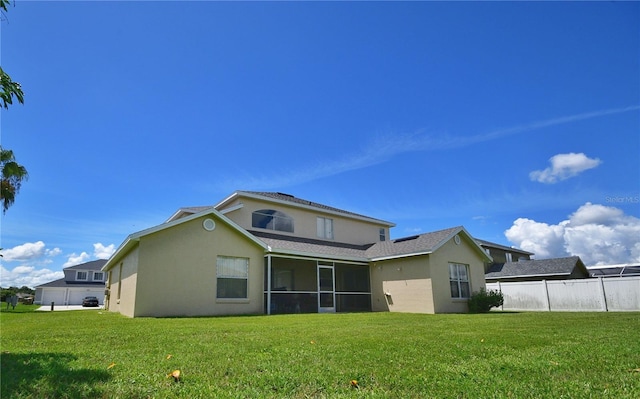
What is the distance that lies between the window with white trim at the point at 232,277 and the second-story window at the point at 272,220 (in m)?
4.14

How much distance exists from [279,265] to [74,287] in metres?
39.2

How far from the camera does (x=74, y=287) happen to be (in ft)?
153

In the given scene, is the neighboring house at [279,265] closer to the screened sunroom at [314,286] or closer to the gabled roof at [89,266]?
the screened sunroom at [314,286]

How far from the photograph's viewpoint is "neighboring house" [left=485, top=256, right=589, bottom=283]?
26.8 meters

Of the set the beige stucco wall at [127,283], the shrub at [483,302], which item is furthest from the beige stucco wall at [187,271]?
the shrub at [483,302]

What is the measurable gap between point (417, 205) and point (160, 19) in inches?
675

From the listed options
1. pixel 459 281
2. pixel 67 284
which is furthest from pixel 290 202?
pixel 67 284

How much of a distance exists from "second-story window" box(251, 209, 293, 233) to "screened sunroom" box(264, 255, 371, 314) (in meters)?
2.03

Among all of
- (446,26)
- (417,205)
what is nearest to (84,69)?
(446,26)

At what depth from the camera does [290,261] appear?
67.1 feet

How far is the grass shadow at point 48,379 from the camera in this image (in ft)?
10.0

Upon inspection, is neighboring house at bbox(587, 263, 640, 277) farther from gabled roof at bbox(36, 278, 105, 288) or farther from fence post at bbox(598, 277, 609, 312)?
gabled roof at bbox(36, 278, 105, 288)

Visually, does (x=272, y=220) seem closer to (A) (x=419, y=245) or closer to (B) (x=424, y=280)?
(A) (x=419, y=245)

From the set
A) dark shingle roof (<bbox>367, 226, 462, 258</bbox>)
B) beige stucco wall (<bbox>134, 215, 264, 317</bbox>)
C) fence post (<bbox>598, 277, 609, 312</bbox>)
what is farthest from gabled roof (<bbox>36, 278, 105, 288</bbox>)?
fence post (<bbox>598, 277, 609, 312</bbox>)
